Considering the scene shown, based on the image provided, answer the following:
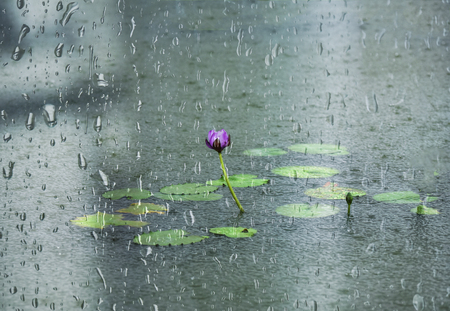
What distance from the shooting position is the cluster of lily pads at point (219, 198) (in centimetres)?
141

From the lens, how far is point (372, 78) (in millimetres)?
3150

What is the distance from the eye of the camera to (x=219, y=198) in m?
1.66

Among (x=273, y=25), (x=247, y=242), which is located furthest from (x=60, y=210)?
(x=273, y=25)

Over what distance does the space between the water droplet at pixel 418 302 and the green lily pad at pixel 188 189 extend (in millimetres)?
730

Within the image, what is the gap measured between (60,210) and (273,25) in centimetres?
309

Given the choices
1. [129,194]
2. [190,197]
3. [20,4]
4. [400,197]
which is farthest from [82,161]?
[20,4]

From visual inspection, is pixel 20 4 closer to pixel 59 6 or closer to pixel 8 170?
pixel 59 6

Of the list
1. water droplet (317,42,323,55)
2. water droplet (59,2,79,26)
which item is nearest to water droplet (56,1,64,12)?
water droplet (59,2,79,26)

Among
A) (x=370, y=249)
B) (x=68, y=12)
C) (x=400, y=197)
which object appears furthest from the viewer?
(x=68, y=12)

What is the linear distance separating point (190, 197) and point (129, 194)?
0.17 m

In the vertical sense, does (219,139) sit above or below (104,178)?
above

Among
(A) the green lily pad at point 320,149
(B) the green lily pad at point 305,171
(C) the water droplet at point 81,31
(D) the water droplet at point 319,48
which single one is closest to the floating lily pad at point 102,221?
(B) the green lily pad at point 305,171

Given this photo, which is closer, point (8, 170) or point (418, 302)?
point (418, 302)

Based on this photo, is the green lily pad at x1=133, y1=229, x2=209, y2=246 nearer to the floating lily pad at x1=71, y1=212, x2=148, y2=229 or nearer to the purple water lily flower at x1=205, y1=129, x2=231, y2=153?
the floating lily pad at x1=71, y1=212, x2=148, y2=229
